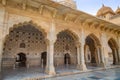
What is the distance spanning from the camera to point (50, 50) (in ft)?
25.0

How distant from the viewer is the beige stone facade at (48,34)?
665 cm

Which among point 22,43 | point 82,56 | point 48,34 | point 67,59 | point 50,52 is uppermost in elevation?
point 48,34

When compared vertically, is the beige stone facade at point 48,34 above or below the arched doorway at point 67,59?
above

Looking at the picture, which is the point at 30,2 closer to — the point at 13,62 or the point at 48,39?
the point at 48,39

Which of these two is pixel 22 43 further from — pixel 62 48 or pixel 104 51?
pixel 104 51

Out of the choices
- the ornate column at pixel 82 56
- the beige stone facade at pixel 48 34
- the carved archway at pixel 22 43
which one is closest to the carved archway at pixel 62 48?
the beige stone facade at pixel 48 34

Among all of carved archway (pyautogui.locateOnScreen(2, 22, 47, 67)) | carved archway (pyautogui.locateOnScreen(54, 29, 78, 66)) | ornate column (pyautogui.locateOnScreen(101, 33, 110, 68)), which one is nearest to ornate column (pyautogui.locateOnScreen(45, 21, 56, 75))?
carved archway (pyautogui.locateOnScreen(2, 22, 47, 67))

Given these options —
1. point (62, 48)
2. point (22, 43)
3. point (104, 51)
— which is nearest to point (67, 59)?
point (62, 48)

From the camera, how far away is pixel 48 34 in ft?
25.5

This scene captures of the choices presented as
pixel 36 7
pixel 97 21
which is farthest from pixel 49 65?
pixel 97 21

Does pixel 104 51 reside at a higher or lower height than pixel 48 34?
lower

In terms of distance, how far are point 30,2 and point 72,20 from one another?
3.97m

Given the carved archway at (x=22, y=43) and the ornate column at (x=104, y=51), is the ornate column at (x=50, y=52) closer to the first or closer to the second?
the carved archway at (x=22, y=43)

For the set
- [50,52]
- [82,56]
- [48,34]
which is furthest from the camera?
[82,56]
